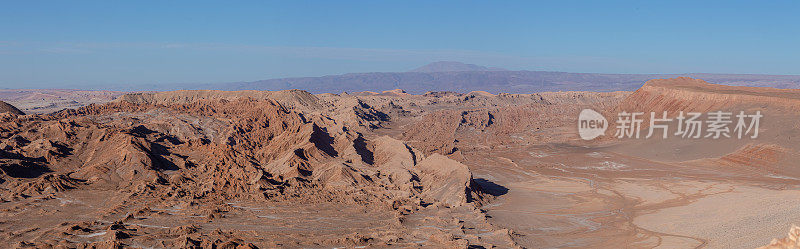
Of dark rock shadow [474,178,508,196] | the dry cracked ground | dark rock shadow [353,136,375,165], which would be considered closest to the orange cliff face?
the dry cracked ground

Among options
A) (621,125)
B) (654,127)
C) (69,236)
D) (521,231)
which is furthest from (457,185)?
(621,125)

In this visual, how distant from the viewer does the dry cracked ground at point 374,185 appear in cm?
2377

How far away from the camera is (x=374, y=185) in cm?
3366

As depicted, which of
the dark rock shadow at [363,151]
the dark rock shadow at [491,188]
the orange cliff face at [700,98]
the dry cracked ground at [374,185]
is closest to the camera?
the dry cracked ground at [374,185]

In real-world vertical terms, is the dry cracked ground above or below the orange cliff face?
below

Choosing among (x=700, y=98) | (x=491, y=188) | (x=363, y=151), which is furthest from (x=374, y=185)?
(x=700, y=98)

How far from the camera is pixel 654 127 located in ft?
185

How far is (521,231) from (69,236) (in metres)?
18.8

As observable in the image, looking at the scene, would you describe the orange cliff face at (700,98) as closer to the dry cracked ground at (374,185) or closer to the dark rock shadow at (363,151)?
the dry cracked ground at (374,185)

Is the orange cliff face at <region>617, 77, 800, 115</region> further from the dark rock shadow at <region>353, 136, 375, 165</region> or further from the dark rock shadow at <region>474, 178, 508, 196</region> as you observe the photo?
the dark rock shadow at <region>353, 136, 375, 165</region>

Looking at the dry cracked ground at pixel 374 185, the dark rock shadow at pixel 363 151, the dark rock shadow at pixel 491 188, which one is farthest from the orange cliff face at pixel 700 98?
the dark rock shadow at pixel 363 151

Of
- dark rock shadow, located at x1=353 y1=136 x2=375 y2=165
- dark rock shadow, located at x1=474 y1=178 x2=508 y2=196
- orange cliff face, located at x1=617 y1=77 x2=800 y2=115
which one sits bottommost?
dark rock shadow, located at x1=474 y1=178 x2=508 y2=196

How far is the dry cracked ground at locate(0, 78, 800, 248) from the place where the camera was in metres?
23.8

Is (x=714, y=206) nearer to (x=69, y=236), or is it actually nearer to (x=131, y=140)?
(x=69, y=236)
